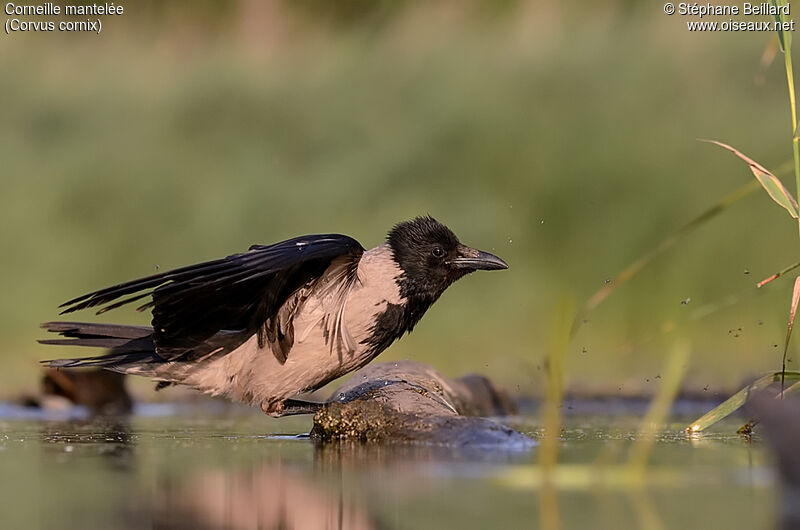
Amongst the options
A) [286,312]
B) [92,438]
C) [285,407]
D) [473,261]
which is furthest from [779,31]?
[92,438]

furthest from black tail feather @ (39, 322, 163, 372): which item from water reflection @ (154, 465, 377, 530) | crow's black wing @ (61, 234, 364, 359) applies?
water reflection @ (154, 465, 377, 530)

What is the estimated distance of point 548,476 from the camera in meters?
4.68

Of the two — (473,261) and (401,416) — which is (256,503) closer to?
(401,416)

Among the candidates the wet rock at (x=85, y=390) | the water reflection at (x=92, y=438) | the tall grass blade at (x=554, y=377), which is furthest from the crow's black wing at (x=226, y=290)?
the wet rock at (x=85, y=390)

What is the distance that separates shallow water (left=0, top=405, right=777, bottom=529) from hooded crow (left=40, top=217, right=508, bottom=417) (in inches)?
15.0

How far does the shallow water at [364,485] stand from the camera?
401 centimetres

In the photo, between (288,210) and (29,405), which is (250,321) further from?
(288,210)

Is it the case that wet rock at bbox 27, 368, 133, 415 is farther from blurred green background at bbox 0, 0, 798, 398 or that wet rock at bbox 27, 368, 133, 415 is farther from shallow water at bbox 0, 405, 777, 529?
shallow water at bbox 0, 405, 777, 529

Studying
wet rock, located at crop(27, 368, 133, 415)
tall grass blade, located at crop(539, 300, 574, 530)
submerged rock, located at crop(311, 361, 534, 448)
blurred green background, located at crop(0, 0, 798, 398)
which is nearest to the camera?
tall grass blade, located at crop(539, 300, 574, 530)

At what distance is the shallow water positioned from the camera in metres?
4.01

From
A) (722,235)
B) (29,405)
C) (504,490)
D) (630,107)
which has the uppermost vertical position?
(630,107)

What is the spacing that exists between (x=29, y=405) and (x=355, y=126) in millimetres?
4957

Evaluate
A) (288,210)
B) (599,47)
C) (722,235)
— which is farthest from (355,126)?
(722,235)

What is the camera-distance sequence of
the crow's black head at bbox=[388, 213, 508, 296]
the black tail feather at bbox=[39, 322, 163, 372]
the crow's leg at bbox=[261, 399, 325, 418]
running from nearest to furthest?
the crow's black head at bbox=[388, 213, 508, 296] → the crow's leg at bbox=[261, 399, 325, 418] → the black tail feather at bbox=[39, 322, 163, 372]
